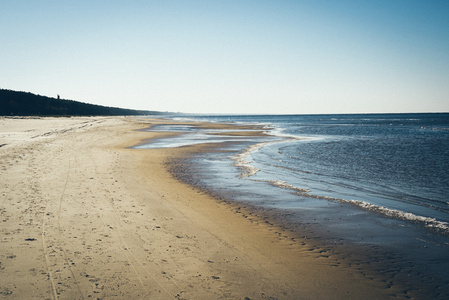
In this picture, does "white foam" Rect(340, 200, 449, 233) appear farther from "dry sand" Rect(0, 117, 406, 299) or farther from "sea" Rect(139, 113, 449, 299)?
"dry sand" Rect(0, 117, 406, 299)

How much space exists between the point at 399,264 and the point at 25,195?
32.1ft

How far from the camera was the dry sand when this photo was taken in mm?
4152

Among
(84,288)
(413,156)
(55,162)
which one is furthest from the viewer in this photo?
(413,156)

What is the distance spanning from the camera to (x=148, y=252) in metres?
5.23

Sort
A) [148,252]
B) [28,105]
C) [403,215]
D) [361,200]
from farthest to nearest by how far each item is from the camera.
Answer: [28,105], [361,200], [403,215], [148,252]

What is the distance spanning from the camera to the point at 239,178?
491 inches

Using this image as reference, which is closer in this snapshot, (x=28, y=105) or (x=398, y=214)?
(x=398, y=214)

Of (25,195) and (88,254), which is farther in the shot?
(25,195)

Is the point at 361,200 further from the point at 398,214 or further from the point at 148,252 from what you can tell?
the point at 148,252

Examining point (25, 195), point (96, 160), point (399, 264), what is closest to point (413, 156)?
point (399, 264)

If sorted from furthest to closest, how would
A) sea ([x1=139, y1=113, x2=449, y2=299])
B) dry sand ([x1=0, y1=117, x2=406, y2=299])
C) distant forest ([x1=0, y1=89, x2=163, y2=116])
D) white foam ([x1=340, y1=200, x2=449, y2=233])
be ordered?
distant forest ([x1=0, y1=89, x2=163, y2=116]) → white foam ([x1=340, y1=200, x2=449, y2=233]) → sea ([x1=139, y1=113, x2=449, y2=299]) → dry sand ([x1=0, y1=117, x2=406, y2=299])

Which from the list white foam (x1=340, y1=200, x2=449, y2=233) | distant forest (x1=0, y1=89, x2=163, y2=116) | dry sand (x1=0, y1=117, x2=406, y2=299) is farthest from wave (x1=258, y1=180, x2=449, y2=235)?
distant forest (x1=0, y1=89, x2=163, y2=116)

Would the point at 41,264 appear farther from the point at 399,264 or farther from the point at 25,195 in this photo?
the point at 399,264

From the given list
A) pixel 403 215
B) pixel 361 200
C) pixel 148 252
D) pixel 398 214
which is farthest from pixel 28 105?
pixel 403 215
